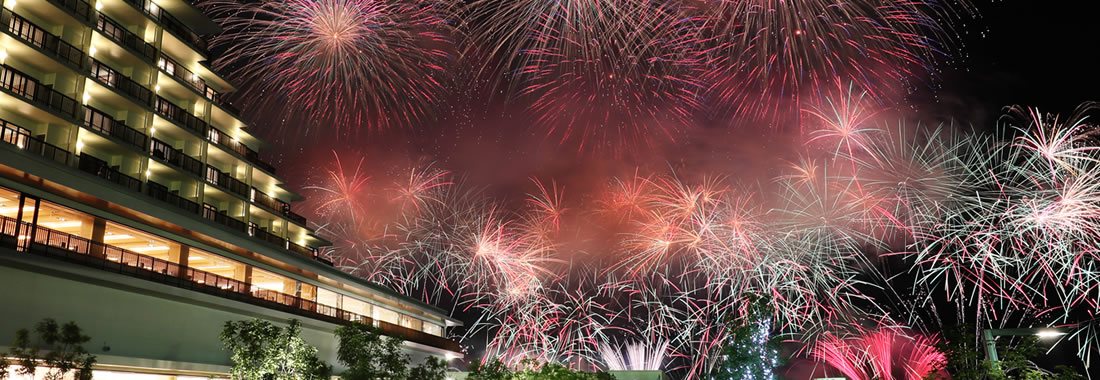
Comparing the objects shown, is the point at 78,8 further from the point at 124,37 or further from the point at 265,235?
the point at 265,235

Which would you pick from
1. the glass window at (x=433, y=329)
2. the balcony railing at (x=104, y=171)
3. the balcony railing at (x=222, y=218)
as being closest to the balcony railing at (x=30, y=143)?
the balcony railing at (x=104, y=171)

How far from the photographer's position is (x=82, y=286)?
28.1 metres

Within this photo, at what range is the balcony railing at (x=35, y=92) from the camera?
1219 inches

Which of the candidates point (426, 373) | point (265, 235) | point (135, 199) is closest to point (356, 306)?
point (265, 235)

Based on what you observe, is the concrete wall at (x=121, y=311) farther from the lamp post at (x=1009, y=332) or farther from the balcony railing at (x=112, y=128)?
the lamp post at (x=1009, y=332)

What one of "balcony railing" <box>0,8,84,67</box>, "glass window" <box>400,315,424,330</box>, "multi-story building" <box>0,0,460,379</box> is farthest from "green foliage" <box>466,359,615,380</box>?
"balcony railing" <box>0,8,84,67</box>

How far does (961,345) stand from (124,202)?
31.6 meters

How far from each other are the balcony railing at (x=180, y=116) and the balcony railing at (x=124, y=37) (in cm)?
216

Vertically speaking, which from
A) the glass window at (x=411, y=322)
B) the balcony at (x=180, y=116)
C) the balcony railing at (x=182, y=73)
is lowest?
the glass window at (x=411, y=322)

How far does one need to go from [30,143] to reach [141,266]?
671 centimetres

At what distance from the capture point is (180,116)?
41250 millimetres

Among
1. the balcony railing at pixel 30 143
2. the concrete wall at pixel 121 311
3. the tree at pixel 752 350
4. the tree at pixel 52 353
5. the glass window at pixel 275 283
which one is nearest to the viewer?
the tree at pixel 52 353

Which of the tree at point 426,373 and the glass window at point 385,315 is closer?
the tree at point 426,373

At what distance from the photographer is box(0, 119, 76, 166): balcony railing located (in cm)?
3041
